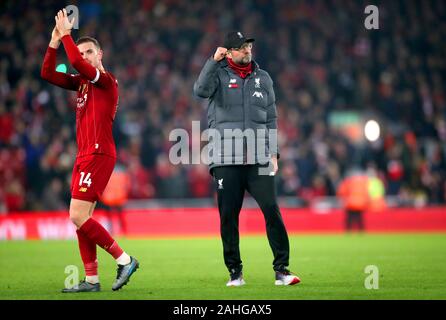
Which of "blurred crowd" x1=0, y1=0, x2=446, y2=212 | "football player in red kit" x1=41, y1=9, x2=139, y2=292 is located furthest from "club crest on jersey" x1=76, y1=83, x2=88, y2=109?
"blurred crowd" x1=0, y1=0, x2=446, y2=212

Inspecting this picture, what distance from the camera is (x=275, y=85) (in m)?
26.5

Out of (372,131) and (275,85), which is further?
(275,85)

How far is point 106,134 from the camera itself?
918cm

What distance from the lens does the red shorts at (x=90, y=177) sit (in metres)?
9.01

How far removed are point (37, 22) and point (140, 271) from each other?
56.4 feet

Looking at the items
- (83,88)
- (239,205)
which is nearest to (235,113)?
(239,205)

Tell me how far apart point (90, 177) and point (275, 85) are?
1792 cm

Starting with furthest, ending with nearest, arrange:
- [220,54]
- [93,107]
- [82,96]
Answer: [220,54] → [82,96] → [93,107]

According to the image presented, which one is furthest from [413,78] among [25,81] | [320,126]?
[25,81]

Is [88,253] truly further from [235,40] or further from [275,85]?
[275,85]

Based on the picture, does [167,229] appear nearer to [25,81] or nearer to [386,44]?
[25,81]

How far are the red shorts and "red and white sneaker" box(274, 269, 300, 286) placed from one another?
2.11m

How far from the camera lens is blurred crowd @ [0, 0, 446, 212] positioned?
23328mm

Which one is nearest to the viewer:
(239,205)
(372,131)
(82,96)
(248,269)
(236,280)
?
(82,96)
